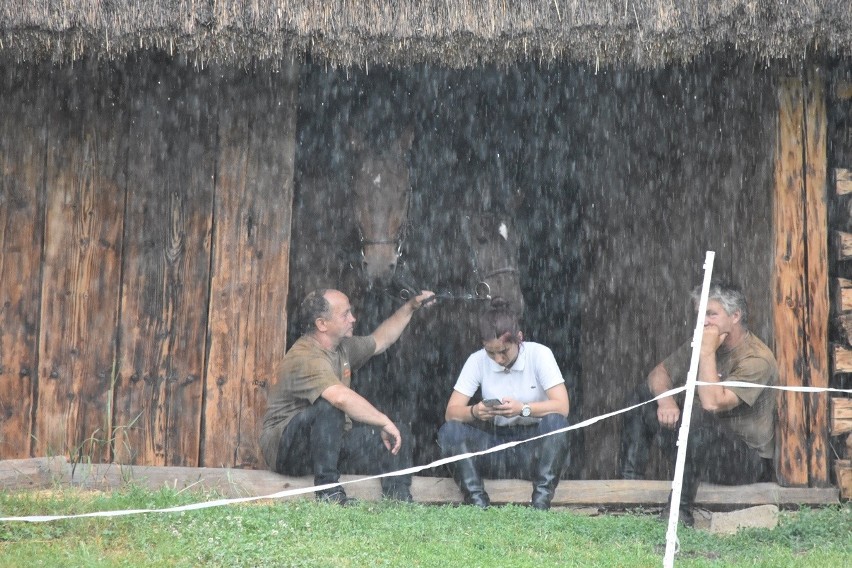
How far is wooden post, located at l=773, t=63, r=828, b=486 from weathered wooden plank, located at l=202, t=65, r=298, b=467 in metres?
2.94

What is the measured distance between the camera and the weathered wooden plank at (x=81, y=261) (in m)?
6.39

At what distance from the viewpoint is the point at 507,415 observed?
6.43 m

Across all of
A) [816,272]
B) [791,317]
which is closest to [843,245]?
[816,272]

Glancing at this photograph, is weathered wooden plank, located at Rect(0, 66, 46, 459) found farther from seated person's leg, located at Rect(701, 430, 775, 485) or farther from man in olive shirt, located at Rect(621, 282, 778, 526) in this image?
seated person's leg, located at Rect(701, 430, 775, 485)

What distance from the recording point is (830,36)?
18.6ft

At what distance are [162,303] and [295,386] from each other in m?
0.95

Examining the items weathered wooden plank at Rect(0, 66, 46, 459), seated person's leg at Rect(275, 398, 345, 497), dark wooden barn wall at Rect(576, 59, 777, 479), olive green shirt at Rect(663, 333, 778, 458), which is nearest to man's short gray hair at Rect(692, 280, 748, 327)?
olive green shirt at Rect(663, 333, 778, 458)

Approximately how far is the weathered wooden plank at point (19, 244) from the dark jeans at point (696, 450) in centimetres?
360

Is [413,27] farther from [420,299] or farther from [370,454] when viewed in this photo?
[370,454]

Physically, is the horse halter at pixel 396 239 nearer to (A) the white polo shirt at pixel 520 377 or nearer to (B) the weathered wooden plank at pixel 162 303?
(A) the white polo shirt at pixel 520 377

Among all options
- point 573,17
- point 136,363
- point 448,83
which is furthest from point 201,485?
point 448,83

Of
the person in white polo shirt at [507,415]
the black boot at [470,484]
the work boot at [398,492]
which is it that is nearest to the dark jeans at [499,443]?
the person in white polo shirt at [507,415]

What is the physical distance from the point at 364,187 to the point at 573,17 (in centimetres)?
193

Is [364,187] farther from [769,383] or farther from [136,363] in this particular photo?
[769,383]
